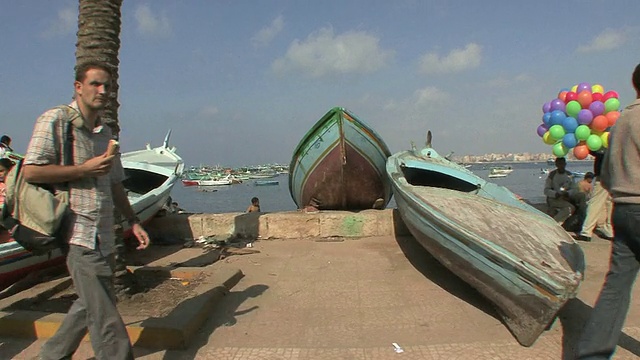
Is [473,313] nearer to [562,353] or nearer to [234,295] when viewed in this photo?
[562,353]

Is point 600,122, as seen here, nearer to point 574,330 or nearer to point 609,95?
point 609,95

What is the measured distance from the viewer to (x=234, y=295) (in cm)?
404

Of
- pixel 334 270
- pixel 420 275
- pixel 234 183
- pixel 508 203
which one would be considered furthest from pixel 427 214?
pixel 234 183

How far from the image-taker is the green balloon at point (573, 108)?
6.55 metres

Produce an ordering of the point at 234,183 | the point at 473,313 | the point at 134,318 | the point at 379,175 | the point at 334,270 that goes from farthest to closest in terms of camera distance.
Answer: the point at 234,183
the point at 379,175
the point at 334,270
the point at 473,313
the point at 134,318

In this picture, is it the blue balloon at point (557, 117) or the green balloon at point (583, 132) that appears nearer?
the green balloon at point (583, 132)

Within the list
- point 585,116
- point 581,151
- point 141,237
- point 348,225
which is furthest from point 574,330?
point 585,116

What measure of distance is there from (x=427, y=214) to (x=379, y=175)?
13.5 feet

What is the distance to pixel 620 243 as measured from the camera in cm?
238

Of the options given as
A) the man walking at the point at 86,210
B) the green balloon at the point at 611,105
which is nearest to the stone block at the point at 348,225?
the green balloon at the point at 611,105

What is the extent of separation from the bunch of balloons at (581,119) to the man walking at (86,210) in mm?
6677

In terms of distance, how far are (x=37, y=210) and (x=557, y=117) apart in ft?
23.4

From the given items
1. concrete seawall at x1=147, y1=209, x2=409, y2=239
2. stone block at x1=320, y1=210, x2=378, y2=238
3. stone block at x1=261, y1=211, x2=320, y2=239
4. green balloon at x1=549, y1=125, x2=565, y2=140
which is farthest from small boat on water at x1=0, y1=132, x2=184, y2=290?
green balloon at x1=549, y1=125, x2=565, y2=140

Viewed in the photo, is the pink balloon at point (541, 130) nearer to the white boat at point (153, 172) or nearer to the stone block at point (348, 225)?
the stone block at point (348, 225)
